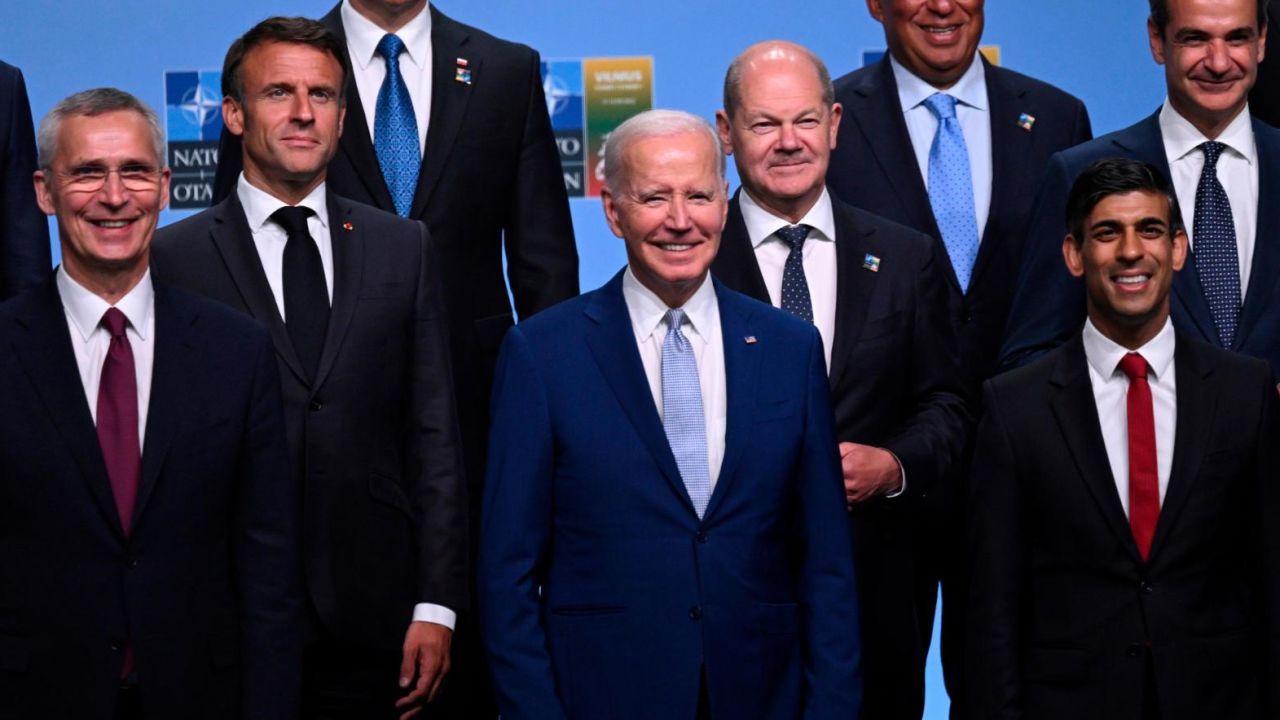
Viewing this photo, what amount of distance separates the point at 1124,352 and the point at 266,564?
1457mm

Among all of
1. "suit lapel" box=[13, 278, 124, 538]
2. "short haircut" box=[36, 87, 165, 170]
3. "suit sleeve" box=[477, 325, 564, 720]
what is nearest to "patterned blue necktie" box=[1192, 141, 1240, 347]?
"suit sleeve" box=[477, 325, 564, 720]

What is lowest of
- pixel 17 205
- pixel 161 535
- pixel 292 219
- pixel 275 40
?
pixel 161 535

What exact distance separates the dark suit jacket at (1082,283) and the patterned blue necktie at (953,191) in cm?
26

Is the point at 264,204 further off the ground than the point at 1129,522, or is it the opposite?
the point at 264,204

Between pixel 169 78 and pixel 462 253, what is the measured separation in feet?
6.92

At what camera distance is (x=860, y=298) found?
3.56 m

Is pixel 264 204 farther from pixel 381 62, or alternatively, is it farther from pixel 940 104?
pixel 940 104

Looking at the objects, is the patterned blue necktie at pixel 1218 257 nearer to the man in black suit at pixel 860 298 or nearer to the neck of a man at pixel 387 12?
the man in black suit at pixel 860 298

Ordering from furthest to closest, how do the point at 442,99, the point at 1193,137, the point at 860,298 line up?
the point at 442,99 → the point at 1193,137 → the point at 860,298

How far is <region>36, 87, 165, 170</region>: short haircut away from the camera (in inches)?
121

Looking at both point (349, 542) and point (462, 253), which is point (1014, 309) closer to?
point (462, 253)

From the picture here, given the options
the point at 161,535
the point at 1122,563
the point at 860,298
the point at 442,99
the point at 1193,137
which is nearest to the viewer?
the point at 161,535

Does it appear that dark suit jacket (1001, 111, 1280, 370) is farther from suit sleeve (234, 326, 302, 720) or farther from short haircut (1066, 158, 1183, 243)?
suit sleeve (234, 326, 302, 720)

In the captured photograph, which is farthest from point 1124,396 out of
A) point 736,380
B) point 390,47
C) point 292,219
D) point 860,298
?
point 390,47
